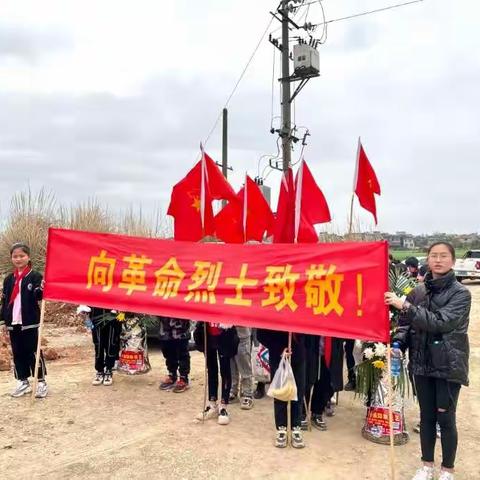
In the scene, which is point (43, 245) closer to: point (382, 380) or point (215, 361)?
point (215, 361)

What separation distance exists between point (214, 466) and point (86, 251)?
2.57 metres

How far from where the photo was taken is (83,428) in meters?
4.64

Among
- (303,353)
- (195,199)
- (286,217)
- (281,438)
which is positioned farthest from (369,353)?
(195,199)

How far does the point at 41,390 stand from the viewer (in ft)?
18.0

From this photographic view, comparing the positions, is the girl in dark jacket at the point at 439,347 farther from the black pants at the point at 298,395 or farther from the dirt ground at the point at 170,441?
the black pants at the point at 298,395

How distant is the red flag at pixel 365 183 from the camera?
5070mm

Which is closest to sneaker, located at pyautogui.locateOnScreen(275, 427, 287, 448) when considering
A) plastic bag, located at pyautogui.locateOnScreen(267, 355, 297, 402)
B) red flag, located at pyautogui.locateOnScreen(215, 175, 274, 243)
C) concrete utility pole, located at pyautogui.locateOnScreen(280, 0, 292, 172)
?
plastic bag, located at pyautogui.locateOnScreen(267, 355, 297, 402)

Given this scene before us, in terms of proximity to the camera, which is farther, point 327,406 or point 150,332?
point 150,332

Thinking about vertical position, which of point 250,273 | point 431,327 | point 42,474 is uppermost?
point 250,273

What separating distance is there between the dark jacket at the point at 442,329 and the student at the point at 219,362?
1897 millimetres

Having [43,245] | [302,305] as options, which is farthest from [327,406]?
[43,245]

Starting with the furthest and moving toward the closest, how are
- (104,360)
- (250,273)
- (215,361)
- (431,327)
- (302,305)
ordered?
1. (104,360)
2. (215,361)
3. (250,273)
4. (302,305)
5. (431,327)

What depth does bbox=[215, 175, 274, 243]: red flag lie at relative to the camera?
552 cm

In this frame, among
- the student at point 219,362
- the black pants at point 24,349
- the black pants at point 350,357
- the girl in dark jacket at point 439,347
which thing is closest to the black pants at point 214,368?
the student at point 219,362
